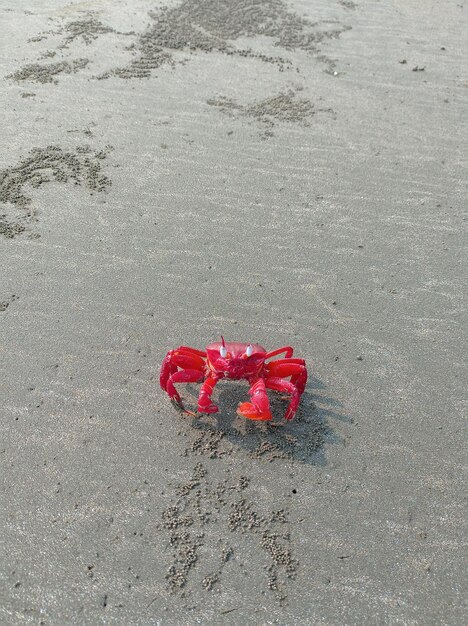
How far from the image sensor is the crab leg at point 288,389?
356cm

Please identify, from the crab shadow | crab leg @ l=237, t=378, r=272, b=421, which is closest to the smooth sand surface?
the crab shadow

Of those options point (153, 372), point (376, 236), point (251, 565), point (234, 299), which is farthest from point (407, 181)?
point (251, 565)

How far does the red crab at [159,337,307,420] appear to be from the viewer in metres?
3.52

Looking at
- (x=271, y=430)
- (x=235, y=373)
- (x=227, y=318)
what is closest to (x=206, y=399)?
(x=235, y=373)

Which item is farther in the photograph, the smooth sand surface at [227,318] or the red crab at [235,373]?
the red crab at [235,373]

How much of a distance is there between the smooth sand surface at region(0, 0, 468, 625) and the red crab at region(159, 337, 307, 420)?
22 cm

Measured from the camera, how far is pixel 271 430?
3.66m

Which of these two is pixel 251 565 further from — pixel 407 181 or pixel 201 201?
pixel 407 181

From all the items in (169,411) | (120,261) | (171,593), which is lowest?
(171,593)

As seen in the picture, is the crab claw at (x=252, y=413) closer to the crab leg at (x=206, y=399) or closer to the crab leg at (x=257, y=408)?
the crab leg at (x=257, y=408)

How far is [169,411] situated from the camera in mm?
3758

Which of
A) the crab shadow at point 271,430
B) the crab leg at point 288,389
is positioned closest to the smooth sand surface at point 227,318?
the crab shadow at point 271,430

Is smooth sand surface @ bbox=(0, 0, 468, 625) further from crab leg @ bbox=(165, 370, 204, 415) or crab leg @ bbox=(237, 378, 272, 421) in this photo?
crab leg @ bbox=(237, 378, 272, 421)

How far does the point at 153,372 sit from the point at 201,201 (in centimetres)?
213
